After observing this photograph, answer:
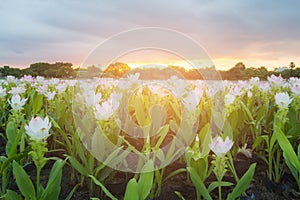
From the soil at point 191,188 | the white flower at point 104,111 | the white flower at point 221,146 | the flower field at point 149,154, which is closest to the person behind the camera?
the white flower at point 221,146

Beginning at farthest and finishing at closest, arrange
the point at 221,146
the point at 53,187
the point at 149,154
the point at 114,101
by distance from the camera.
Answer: the point at 114,101
the point at 149,154
the point at 53,187
the point at 221,146

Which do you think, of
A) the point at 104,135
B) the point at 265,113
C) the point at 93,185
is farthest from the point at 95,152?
the point at 265,113

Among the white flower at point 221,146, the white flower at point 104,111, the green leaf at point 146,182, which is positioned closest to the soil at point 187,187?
the white flower at point 104,111

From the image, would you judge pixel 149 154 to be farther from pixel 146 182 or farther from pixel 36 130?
pixel 36 130

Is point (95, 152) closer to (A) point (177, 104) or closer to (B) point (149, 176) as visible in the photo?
(B) point (149, 176)

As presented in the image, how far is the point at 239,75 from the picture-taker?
9.91 m

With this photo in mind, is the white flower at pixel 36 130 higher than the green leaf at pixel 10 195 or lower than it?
higher

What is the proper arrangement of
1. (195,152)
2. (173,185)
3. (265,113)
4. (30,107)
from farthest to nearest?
(30,107) → (265,113) → (173,185) → (195,152)

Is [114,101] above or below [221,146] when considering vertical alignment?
above

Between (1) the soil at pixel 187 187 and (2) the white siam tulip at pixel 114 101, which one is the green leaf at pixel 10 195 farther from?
(2) the white siam tulip at pixel 114 101

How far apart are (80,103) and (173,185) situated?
1.39m

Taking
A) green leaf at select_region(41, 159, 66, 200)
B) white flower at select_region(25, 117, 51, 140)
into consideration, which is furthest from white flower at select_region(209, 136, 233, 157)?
white flower at select_region(25, 117, 51, 140)

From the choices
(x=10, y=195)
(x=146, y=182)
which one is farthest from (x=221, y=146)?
(x=10, y=195)

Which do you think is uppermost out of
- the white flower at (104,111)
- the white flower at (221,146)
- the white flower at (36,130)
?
the white flower at (104,111)
